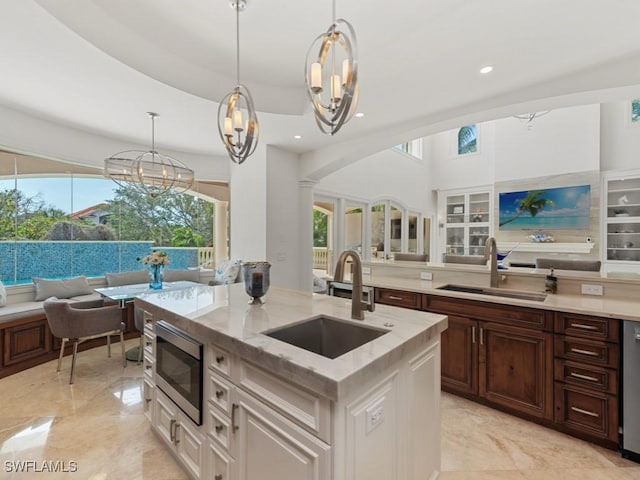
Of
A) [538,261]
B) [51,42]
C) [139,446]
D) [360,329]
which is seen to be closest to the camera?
[360,329]

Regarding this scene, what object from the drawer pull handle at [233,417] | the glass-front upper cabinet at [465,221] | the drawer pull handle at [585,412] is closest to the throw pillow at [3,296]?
the drawer pull handle at [233,417]

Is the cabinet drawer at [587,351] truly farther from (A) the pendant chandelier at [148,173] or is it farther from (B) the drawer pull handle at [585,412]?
(A) the pendant chandelier at [148,173]


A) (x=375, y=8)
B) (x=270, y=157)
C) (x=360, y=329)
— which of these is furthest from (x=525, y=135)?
(x=360, y=329)

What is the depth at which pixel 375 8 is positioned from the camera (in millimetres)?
2227

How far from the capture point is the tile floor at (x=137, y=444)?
6.14ft

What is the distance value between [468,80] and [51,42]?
11.4ft

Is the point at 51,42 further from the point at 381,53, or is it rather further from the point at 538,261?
the point at 538,261

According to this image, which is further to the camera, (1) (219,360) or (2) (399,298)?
(2) (399,298)

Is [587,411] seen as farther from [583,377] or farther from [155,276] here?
[155,276]

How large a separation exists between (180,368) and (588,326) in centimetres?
266

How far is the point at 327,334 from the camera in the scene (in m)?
1.72

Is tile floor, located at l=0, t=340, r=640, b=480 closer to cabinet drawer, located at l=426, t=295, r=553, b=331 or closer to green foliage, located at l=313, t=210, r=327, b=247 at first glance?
cabinet drawer, located at l=426, t=295, r=553, b=331

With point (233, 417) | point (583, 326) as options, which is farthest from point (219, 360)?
point (583, 326)

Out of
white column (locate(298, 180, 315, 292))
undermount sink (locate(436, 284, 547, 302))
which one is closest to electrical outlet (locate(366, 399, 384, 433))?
undermount sink (locate(436, 284, 547, 302))
